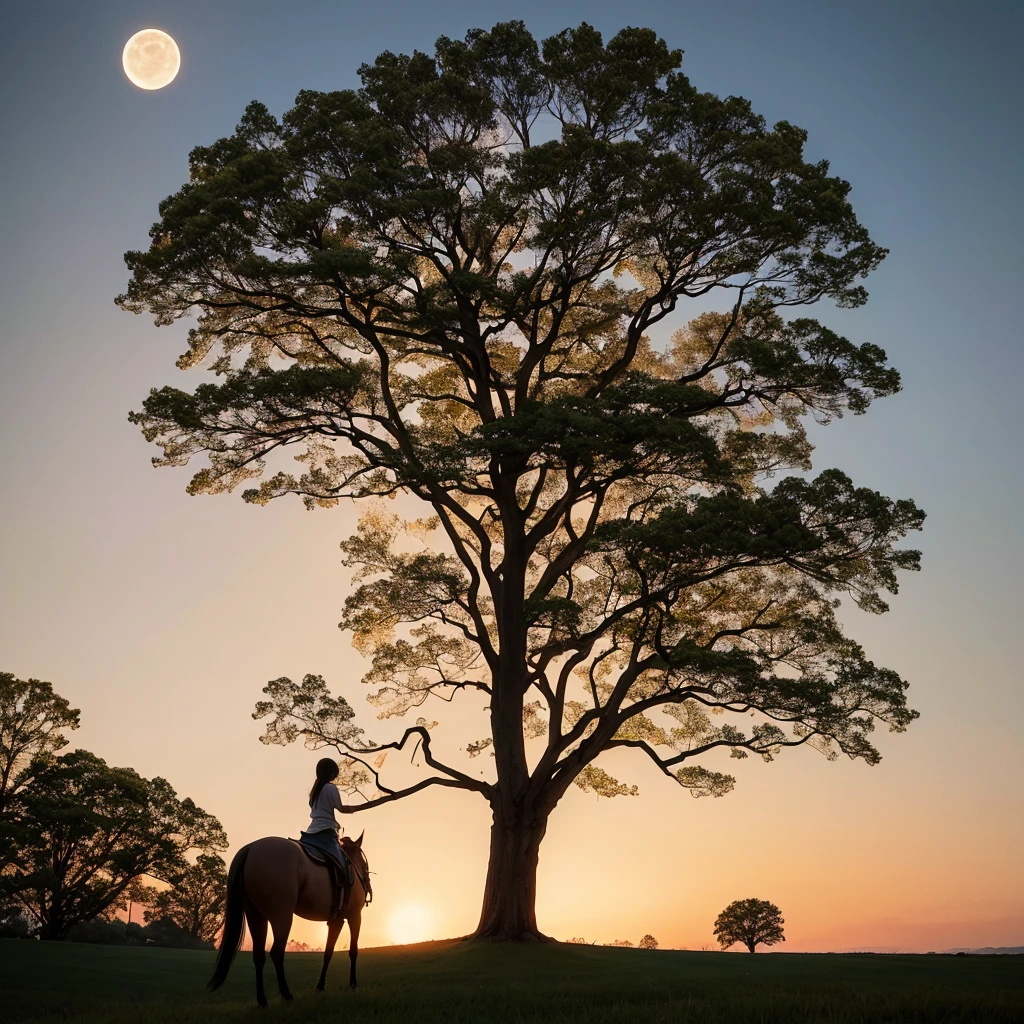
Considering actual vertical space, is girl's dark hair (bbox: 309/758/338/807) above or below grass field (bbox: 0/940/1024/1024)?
above

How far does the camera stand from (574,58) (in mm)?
17406

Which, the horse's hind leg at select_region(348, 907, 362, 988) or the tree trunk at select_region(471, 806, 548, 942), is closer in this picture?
the horse's hind leg at select_region(348, 907, 362, 988)

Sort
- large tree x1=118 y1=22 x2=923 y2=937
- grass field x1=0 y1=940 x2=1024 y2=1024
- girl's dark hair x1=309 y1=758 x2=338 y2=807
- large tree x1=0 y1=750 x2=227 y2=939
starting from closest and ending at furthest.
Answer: grass field x1=0 y1=940 x2=1024 y2=1024 < girl's dark hair x1=309 y1=758 x2=338 y2=807 < large tree x1=118 y1=22 x2=923 y2=937 < large tree x1=0 y1=750 x2=227 y2=939

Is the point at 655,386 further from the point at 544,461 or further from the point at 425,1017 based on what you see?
the point at 425,1017

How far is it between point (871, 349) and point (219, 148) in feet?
39.0

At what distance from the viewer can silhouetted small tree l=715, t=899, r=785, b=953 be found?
31438 millimetres

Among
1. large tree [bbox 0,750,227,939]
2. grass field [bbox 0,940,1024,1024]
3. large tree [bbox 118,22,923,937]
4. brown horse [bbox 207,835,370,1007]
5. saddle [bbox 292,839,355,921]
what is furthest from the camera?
large tree [bbox 0,750,227,939]

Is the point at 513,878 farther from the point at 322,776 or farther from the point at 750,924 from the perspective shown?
the point at 750,924

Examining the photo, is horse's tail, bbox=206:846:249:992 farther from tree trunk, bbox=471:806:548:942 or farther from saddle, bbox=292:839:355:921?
tree trunk, bbox=471:806:548:942

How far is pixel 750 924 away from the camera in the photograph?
31.6 metres

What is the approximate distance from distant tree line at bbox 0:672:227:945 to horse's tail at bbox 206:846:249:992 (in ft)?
62.5

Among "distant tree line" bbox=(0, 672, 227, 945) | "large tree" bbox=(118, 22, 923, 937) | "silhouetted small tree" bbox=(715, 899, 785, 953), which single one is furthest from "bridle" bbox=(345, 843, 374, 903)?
"silhouetted small tree" bbox=(715, 899, 785, 953)

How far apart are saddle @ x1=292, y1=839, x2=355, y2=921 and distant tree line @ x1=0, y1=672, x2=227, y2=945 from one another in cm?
1888

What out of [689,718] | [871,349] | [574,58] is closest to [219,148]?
[574,58]
